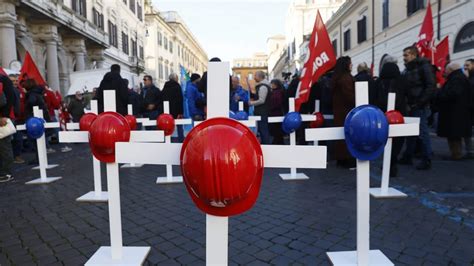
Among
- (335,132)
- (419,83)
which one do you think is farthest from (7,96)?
(419,83)

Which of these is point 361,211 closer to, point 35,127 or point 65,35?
point 35,127

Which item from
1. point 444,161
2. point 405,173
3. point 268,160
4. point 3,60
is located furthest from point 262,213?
point 3,60

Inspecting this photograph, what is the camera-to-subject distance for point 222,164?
3.67ft

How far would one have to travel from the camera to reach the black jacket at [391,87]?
18.4 feet

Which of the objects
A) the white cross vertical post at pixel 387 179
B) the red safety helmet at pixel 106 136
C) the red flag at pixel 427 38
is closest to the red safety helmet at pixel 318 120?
the white cross vertical post at pixel 387 179

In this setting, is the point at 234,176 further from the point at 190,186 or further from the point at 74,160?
the point at 74,160

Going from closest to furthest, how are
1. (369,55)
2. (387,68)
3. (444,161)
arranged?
(387,68)
(444,161)
(369,55)

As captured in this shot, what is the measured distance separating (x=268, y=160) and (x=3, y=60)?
16426 millimetres

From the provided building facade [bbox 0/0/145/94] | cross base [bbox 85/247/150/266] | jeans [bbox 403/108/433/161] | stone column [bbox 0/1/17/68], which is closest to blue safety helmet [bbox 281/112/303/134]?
jeans [bbox 403/108/433/161]

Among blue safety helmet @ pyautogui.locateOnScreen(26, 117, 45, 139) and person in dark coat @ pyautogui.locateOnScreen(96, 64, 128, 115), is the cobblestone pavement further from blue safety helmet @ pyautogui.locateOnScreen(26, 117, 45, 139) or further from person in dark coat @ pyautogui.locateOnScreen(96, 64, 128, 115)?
person in dark coat @ pyautogui.locateOnScreen(96, 64, 128, 115)

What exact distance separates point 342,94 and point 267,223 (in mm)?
3098

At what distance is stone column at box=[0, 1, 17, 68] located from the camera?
14016mm

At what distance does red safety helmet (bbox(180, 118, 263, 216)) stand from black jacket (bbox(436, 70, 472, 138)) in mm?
6595

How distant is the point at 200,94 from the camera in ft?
21.8
